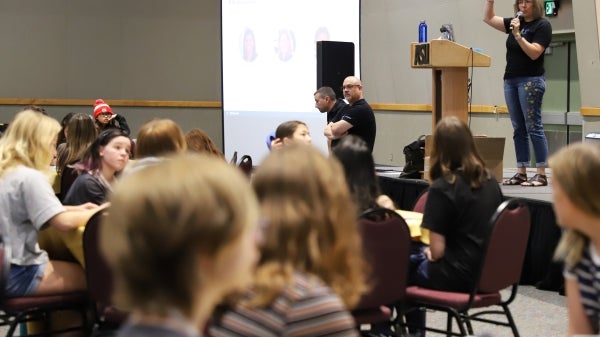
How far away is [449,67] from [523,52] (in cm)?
67

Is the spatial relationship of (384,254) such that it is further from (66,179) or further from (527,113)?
(527,113)

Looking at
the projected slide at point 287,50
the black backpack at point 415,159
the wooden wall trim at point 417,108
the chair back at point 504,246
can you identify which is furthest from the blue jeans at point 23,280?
the wooden wall trim at point 417,108

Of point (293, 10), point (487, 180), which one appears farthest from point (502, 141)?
point (293, 10)

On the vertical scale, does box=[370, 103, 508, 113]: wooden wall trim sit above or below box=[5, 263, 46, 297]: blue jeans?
above

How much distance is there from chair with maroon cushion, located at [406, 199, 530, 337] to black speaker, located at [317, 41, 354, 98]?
5.19m

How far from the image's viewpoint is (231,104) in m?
9.82

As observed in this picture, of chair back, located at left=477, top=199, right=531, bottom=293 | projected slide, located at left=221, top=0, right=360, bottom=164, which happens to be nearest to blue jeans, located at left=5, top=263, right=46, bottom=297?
chair back, located at left=477, top=199, right=531, bottom=293

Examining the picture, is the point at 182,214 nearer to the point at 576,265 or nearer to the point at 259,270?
the point at 259,270

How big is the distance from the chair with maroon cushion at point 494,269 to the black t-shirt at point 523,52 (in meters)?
2.78

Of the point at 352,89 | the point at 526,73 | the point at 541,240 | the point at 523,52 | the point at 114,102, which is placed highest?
the point at 523,52

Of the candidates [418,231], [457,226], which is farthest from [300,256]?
[418,231]

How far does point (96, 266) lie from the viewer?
11.4 ft

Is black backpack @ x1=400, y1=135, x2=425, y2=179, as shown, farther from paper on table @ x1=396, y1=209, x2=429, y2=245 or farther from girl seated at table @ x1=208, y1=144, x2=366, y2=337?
girl seated at table @ x1=208, y1=144, x2=366, y2=337

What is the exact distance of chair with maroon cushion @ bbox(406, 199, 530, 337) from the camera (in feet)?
11.7
